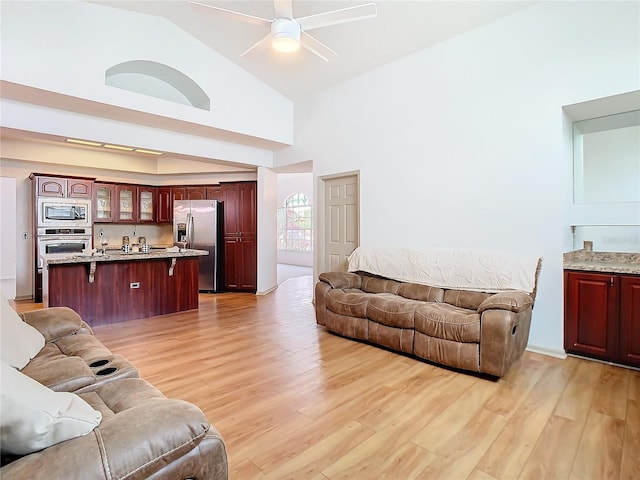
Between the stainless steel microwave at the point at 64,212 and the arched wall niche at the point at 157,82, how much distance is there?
2.66 m

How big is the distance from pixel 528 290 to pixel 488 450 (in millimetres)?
1756

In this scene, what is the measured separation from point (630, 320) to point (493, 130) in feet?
7.04

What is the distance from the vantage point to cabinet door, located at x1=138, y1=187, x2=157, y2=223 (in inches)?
282

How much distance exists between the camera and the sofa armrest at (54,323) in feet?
7.77

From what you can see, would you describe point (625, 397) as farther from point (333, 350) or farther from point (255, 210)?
point (255, 210)

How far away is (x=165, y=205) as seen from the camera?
730cm

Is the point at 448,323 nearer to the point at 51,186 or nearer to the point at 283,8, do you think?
the point at 283,8

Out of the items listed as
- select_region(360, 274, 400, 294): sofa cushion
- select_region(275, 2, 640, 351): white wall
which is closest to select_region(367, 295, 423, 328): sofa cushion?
select_region(360, 274, 400, 294): sofa cushion

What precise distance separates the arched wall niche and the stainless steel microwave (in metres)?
2.66

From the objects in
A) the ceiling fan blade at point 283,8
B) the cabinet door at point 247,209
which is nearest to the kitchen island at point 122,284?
the cabinet door at point 247,209

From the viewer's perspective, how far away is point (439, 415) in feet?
7.41

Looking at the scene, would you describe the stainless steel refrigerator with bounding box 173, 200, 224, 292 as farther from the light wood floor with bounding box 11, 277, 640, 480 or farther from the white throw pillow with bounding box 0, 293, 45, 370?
the white throw pillow with bounding box 0, 293, 45, 370

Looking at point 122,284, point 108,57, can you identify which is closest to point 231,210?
point 122,284

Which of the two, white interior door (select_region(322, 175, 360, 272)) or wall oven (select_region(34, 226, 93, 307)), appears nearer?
white interior door (select_region(322, 175, 360, 272))
